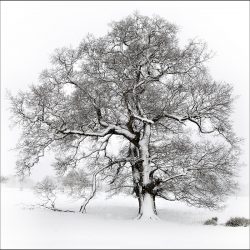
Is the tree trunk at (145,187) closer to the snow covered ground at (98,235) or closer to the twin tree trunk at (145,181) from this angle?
the twin tree trunk at (145,181)

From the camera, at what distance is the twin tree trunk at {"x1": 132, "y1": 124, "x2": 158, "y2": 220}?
19.7 meters

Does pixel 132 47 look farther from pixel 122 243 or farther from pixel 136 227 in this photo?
pixel 122 243

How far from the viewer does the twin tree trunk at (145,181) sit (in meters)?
19.7

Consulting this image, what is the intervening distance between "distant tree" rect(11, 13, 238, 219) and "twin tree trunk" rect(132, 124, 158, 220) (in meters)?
0.05

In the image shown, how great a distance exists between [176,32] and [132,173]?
844 cm

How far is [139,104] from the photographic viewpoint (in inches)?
819

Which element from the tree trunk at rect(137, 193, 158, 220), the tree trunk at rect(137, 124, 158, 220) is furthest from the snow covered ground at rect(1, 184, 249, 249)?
the tree trunk at rect(137, 124, 158, 220)

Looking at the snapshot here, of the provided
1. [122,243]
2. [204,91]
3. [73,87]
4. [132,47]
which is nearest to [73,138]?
[73,87]

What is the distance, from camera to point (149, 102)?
21828 millimetres

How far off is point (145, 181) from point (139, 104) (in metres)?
4.20

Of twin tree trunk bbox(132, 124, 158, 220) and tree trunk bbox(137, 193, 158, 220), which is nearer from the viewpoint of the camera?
tree trunk bbox(137, 193, 158, 220)

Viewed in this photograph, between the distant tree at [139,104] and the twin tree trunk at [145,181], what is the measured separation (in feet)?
0.18

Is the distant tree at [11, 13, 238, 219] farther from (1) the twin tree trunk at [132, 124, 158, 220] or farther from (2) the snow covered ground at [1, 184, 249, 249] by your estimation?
(2) the snow covered ground at [1, 184, 249, 249]

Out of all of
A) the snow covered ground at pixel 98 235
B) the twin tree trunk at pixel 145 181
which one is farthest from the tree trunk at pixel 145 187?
the snow covered ground at pixel 98 235
